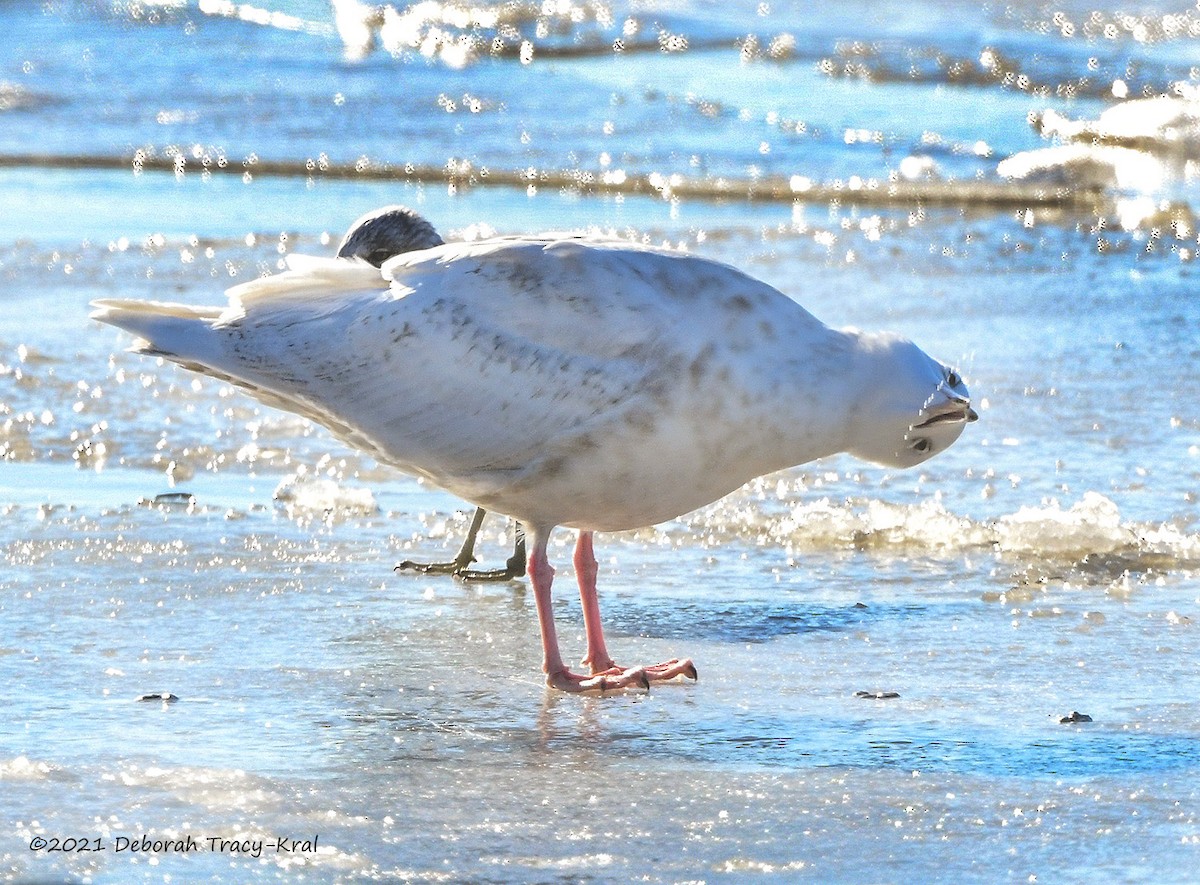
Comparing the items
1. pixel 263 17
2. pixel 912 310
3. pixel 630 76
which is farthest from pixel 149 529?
pixel 263 17

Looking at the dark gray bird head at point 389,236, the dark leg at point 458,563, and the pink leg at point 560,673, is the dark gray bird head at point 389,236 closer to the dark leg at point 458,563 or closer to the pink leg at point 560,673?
the dark leg at point 458,563

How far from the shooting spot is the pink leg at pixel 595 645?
4484 mm

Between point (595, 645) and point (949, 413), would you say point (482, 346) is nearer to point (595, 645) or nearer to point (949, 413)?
point (595, 645)

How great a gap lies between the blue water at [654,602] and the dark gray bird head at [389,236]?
0.70 m

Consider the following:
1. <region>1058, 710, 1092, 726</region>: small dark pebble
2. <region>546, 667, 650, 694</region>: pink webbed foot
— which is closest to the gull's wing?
<region>546, 667, 650, 694</region>: pink webbed foot

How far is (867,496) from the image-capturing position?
5.96 metres

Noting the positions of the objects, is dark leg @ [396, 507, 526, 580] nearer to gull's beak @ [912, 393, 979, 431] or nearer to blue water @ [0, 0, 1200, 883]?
blue water @ [0, 0, 1200, 883]

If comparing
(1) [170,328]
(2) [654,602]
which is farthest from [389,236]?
(2) [654,602]

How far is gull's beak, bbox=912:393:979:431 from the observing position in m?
4.63

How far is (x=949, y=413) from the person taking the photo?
4.64m

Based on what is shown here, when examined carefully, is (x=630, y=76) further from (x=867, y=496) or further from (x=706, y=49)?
(x=867, y=496)

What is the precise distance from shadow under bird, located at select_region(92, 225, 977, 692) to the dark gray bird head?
1.48 m

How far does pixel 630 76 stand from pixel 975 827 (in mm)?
12701

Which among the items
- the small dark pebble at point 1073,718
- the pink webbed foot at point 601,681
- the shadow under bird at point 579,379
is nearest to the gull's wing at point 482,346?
the shadow under bird at point 579,379
